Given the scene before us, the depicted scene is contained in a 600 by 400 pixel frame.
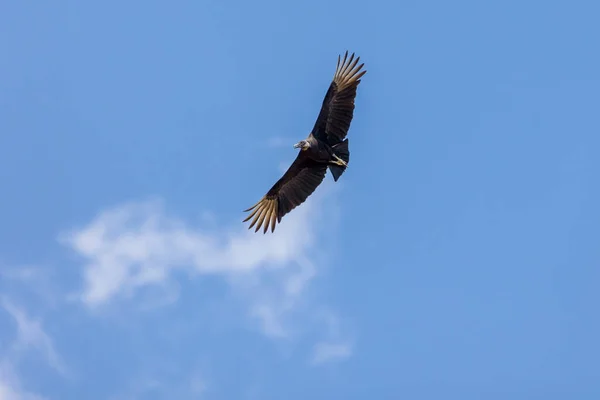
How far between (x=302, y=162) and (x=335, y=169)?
4.15ft

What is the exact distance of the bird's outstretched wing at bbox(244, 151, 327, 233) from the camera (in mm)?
28516

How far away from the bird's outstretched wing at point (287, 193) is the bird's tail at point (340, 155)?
0.86 metres

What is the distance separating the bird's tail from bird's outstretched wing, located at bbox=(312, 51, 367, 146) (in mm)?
247

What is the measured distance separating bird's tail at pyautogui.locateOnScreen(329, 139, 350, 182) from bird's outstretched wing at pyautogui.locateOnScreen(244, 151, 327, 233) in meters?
0.86

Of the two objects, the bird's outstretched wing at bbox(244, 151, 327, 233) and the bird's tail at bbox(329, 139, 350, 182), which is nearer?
the bird's tail at bbox(329, 139, 350, 182)

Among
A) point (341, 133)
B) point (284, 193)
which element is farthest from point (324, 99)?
point (284, 193)

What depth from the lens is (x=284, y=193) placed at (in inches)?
1139

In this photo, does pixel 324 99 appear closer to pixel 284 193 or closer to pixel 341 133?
pixel 341 133

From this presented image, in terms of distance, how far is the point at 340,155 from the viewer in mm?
27250

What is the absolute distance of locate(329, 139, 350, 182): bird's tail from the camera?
27188mm

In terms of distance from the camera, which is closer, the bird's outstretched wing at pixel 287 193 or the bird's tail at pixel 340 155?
the bird's tail at pixel 340 155

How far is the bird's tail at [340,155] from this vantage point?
1070 inches

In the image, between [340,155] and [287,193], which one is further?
[287,193]

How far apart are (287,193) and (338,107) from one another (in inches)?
130
